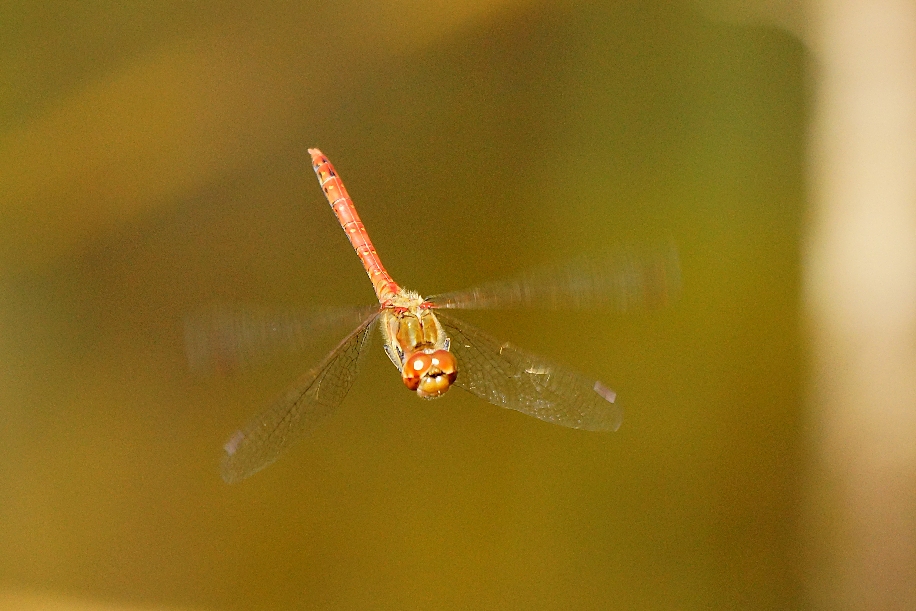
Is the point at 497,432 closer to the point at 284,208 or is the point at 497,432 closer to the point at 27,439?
the point at 284,208

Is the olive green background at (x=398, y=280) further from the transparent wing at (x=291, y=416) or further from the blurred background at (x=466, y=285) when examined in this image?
the transparent wing at (x=291, y=416)

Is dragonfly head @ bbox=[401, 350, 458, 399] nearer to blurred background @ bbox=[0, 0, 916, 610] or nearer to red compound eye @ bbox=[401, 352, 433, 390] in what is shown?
red compound eye @ bbox=[401, 352, 433, 390]

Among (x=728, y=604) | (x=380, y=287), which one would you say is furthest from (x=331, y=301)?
(x=728, y=604)

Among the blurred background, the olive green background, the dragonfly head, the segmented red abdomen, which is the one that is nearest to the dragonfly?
the dragonfly head

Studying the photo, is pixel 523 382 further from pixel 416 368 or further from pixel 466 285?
pixel 466 285

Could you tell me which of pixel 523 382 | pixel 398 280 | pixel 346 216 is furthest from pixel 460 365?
pixel 398 280

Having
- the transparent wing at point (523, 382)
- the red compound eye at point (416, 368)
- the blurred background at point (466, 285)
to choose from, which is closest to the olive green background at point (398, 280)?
the blurred background at point (466, 285)
